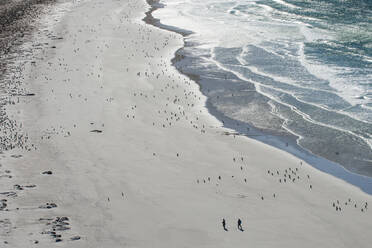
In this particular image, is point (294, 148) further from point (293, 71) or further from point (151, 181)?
point (293, 71)

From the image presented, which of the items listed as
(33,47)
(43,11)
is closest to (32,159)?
(33,47)

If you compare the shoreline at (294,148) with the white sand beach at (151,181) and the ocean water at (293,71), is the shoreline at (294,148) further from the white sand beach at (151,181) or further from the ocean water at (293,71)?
the white sand beach at (151,181)

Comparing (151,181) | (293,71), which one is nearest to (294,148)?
(151,181)

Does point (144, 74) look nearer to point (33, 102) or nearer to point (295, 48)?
point (33, 102)

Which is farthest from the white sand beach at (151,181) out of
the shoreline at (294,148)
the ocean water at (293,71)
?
the ocean water at (293,71)

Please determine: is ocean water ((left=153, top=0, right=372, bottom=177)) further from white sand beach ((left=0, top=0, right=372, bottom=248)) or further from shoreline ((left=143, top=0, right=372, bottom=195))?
white sand beach ((left=0, top=0, right=372, bottom=248))

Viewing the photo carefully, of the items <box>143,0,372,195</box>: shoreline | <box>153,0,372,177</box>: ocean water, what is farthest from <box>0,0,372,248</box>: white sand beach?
<box>153,0,372,177</box>: ocean water

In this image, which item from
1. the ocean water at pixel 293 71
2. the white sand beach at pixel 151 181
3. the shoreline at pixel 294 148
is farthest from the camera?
the ocean water at pixel 293 71
